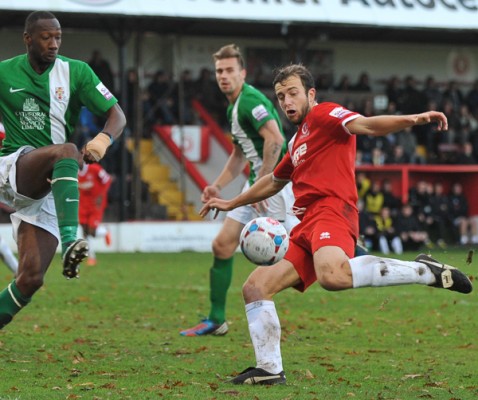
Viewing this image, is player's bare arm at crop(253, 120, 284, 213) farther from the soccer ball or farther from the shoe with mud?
the shoe with mud

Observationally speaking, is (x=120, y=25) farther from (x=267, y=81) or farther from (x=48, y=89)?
(x=48, y=89)

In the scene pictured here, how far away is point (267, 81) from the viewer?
104 ft

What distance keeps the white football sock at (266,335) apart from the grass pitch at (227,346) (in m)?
0.21

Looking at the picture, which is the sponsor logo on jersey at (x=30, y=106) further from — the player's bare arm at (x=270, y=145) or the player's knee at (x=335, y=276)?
the player's bare arm at (x=270, y=145)

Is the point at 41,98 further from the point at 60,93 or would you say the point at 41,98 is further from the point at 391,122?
the point at 391,122

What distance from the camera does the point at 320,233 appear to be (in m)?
7.58

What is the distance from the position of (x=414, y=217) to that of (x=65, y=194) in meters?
21.4

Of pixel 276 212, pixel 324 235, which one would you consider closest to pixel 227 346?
pixel 276 212

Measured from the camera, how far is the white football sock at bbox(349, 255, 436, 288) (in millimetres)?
7348

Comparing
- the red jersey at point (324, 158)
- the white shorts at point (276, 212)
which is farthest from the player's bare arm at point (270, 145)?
the red jersey at point (324, 158)

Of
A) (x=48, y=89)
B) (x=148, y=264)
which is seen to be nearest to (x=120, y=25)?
(x=148, y=264)

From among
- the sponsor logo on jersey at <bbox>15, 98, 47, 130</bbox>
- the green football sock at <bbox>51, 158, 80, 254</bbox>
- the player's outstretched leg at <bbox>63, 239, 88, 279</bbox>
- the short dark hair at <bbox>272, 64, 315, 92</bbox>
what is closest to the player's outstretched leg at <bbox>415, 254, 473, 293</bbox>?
the short dark hair at <bbox>272, 64, 315, 92</bbox>

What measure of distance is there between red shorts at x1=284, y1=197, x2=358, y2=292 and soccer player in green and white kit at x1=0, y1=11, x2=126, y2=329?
1.48 metres

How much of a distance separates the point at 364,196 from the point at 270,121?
16.7 meters
